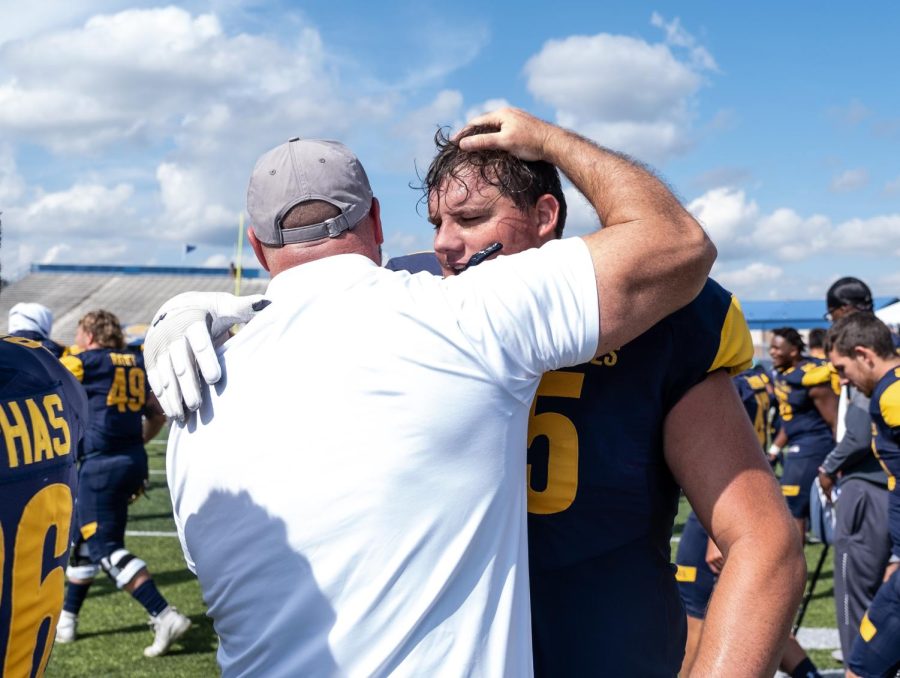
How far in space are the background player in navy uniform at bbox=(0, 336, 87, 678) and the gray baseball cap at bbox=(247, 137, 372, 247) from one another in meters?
0.70

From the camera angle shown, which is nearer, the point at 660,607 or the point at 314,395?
the point at 314,395

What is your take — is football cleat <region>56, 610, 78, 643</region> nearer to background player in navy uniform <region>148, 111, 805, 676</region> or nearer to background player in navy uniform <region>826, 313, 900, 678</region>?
background player in navy uniform <region>826, 313, 900, 678</region>

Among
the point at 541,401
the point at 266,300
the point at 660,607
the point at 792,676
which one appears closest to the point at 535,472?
the point at 541,401

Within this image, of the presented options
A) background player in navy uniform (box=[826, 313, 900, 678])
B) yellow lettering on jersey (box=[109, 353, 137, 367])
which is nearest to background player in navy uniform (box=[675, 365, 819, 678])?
background player in navy uniform (box=[826, 313, 900, 678])

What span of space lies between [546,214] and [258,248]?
1.98ft

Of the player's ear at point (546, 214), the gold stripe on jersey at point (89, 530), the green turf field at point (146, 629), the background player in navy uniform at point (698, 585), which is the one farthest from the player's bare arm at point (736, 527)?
the gold stripe on jersey at point (89, 530)

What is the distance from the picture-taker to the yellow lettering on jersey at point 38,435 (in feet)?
6.47

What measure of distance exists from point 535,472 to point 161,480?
13942 millimetres

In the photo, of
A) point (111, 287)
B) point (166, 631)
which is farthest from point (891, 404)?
point (111, 287)

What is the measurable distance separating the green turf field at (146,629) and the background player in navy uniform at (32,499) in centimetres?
397

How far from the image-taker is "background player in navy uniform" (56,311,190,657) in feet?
20.5

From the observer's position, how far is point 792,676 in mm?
4926

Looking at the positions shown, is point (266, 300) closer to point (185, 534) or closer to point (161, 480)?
point (185, 534)

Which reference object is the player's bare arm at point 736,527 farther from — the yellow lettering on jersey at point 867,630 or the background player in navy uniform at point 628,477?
the yellow lettering on jersey at point 867,630
